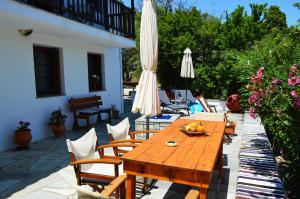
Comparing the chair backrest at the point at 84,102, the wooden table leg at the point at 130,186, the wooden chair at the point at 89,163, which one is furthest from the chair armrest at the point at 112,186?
the chair backrest at the point at 84,102

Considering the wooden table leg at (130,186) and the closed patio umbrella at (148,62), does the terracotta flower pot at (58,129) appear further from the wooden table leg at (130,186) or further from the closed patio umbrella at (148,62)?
the wooden table leg at (130,186)

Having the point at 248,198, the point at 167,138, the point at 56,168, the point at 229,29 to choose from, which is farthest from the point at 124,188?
the point at 229,29

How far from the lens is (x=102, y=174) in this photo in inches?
136

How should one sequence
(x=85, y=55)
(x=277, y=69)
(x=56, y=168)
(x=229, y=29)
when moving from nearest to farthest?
(x=277, y=69) < (x=56, y=168) < (x=85, y=55) < (x=229, y=29)

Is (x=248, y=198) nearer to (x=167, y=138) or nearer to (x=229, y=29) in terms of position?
(x=167, y=138)

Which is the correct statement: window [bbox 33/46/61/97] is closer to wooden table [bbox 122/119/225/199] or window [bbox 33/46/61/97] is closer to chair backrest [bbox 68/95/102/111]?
chair backrest [bbox 68/95/102/111]

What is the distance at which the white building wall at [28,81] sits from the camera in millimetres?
6383

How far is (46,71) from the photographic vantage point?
837 cm

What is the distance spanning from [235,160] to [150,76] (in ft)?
8.38

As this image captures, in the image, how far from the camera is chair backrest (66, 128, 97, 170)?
11.2ft

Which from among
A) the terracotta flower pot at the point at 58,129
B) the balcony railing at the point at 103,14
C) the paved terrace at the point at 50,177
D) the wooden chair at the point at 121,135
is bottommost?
the paved terrace at the point at 50,177

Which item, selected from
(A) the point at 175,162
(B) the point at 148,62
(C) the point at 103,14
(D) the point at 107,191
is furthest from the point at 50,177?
(C) the point at 103,14

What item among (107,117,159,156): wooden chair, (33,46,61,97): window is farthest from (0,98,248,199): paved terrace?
(33,46,61,97): window

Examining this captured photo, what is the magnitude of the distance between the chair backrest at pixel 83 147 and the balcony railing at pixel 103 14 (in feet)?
14.9
